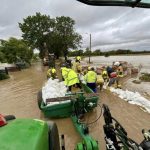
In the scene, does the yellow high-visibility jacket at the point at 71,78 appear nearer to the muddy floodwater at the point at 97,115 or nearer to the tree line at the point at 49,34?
the muddy floodwater at the point at 97,115

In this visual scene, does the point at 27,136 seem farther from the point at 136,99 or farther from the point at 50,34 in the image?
the point at 50,34

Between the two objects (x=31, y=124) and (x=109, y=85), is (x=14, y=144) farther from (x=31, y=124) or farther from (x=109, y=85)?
(x=109, y=85)

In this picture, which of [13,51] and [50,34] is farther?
[50,34]

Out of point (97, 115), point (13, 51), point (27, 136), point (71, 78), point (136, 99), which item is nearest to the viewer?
point (27, 136)

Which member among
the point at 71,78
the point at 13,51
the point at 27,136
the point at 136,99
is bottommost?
the point at 13,51

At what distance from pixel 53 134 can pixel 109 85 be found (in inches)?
436

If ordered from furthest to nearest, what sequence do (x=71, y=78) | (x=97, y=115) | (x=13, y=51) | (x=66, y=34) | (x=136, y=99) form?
(x=66, y=34) → (x=13, y=51) → (x=136, y=99) → (x=71, y=78) → (x=97, y=115)

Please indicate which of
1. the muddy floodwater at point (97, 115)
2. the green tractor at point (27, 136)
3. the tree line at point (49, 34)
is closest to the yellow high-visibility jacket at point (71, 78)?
the muddy floodwater at point (97, 115)

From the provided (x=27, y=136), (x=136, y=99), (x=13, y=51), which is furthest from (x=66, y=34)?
(x=27, y=136)

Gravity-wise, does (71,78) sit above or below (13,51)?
above

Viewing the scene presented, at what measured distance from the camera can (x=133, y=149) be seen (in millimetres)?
3057

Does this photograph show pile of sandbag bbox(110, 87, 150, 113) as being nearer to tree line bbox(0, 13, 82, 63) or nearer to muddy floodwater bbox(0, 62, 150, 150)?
muddy floodwater bbox(0, 62, 150, 150)

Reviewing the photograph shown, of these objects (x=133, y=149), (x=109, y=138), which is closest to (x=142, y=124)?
(x=109, y=138)

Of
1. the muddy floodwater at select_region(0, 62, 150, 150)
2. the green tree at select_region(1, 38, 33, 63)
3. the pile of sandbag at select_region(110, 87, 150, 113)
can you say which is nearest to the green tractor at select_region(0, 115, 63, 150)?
the muddy floodwater at select_region(0, 62, 150, 150)
